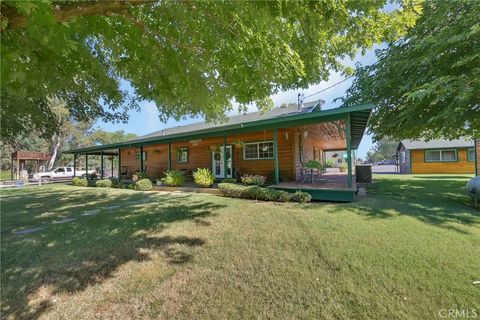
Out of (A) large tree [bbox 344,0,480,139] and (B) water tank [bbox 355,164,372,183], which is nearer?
(A) large tree [bbox 344,0,480,139]

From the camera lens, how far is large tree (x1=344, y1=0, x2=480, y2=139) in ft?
26.5

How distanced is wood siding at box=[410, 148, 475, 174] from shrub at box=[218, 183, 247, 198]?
878 inches

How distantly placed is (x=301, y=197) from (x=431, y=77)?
719cm

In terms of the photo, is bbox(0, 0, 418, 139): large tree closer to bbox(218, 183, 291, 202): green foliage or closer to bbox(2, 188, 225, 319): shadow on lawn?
bbox(2, 188, 225, 319): shadow on lawn

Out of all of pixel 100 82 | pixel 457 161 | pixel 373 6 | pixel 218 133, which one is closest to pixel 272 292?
pixel 373 6

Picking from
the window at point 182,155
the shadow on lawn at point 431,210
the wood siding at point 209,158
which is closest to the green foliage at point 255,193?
the shadow on lawn at point 431,210

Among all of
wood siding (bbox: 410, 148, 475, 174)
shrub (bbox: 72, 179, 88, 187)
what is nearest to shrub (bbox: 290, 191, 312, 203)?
shrub (bbox: 72, 179, 88, 187)

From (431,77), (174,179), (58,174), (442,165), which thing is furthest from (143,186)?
(442,165)

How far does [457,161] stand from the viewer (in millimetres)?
21922

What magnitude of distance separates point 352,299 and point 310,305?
54cm

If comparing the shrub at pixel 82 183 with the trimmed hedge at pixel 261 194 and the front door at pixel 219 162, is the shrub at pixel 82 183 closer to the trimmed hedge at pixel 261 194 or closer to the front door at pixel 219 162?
the front door at pixel 219 162

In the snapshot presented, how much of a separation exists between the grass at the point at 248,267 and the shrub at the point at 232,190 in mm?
2922

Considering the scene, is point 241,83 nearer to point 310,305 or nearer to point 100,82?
point 100,82

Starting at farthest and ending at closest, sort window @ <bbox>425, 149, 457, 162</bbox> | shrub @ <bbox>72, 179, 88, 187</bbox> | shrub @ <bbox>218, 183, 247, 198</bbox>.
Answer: window @ <bbox>425, 149, 457, 162</bbox>
shrub @ <bbox>72, 179, 88, 187</bbox>
shrub @ <bbox>218, 183, 247, 198</bbox>
